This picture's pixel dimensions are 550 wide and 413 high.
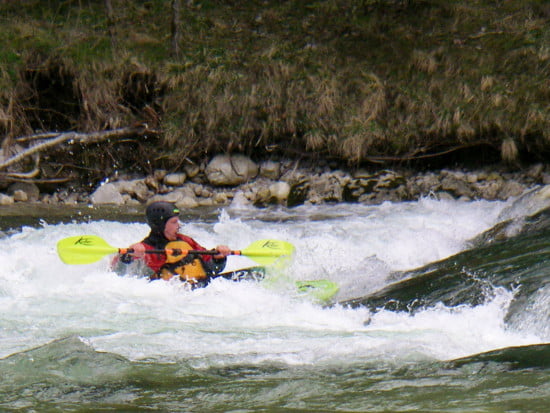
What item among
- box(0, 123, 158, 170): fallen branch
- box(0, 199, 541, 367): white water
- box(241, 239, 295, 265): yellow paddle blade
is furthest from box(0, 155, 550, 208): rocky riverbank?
box(241, 239, 295, 265): yellow paddle blade

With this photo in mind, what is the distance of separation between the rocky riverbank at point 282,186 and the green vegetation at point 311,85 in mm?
238

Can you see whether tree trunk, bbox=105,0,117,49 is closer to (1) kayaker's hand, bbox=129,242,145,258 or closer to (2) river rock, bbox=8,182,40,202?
(2) river rock, bbox=8,182,40,202

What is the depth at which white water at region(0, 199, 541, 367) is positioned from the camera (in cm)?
430

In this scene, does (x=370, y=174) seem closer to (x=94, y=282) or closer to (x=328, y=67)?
(x=328, y=67)

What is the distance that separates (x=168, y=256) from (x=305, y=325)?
4.82 ft

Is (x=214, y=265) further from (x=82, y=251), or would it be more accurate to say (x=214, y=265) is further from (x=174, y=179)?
(x=174, y=179)

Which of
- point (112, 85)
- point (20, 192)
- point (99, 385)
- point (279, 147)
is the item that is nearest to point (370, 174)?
point (279, 147)

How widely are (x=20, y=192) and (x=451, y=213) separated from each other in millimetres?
5079

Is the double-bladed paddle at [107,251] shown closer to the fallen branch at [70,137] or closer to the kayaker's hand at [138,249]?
the kayaker's hand at [138,249]

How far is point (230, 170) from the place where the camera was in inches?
401

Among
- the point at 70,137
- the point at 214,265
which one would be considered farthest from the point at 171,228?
the point at 70,137

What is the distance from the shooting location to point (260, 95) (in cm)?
1052

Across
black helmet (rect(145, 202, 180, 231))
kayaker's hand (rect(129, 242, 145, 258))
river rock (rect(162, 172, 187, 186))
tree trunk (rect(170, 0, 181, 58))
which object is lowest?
kayaker's hand (rect(129, 242, 145, 258))

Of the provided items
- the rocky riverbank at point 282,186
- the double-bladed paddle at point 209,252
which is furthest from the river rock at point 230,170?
the double-bladed paddle at point 209,252
